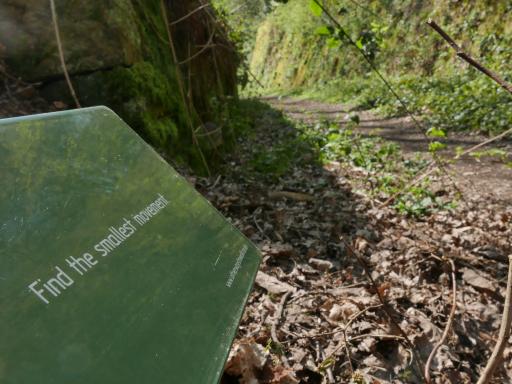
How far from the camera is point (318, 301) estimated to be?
2068 mm

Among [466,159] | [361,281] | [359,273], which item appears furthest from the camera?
[466,159]

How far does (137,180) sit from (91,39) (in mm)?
2389

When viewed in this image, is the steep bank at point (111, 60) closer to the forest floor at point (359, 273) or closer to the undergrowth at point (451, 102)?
the forest floor at point (359, 273)

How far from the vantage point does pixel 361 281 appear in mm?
2301

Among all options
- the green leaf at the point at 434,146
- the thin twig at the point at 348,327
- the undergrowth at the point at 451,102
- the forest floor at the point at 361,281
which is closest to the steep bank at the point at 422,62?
the undergrowth at the point at 451,102

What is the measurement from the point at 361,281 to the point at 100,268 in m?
1.88

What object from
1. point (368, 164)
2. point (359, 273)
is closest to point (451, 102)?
point (368, 164)

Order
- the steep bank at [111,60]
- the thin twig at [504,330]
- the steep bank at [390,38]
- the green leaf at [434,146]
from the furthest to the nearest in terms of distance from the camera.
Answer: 1. the steep bank at [390,38]
2. the green leaf at [434,146]
3. the steep bank at [111,60]
4. the thin twig at [504,330]

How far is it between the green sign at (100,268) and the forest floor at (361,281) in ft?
1.92

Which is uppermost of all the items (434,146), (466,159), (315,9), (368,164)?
(315,9)

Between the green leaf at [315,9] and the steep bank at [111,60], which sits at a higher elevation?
the green leaf at [315,9]

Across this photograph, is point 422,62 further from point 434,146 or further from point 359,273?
point 359,273

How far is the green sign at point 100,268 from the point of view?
24.8 inches

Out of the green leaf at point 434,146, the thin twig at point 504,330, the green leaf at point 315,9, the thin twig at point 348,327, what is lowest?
the thin twig at point 348,327
